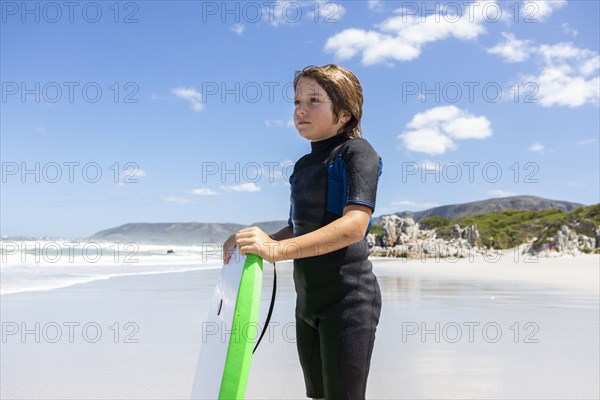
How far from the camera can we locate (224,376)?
1.49m

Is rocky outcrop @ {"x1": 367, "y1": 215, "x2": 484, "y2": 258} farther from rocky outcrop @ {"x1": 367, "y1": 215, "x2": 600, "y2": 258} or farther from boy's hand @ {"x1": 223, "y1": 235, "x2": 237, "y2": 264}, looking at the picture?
boy's hand @ {"x1": 223, "y1": 235, "x2": 237, "y2": 264}

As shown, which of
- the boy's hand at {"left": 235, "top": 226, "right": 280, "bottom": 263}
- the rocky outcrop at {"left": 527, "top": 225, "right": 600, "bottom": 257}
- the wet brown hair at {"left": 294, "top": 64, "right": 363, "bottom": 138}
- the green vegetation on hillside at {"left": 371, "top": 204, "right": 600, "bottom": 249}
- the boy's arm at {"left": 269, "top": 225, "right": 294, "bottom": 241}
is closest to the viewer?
the boy's hand at {"left": 235, "top": 226, "right": 280, "bottom": 263}

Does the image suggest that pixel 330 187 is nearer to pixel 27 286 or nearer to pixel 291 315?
pixel 291 315

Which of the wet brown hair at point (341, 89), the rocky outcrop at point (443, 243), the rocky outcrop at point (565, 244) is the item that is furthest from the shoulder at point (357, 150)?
the rocky outcrop at point (565, 244)

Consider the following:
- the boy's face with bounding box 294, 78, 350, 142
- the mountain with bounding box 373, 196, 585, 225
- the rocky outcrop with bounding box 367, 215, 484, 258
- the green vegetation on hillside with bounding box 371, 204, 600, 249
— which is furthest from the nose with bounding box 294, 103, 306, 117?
the mountain with bounding box 373, 196, 585, 225

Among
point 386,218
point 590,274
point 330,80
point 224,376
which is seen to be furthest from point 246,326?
point 386,218

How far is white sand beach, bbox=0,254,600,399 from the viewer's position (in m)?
3.67

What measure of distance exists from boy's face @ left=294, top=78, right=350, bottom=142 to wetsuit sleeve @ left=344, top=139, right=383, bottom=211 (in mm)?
154

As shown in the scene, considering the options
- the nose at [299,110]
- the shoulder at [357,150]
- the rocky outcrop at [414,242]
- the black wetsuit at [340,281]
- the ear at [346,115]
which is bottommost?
the rocky outcrop at [414,242]

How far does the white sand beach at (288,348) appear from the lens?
3.67 meters

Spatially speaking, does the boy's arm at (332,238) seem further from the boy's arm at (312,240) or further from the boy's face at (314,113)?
the boy's face at (314,113)

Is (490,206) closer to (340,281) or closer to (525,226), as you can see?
(525,226)

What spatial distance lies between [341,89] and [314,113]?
13 cm

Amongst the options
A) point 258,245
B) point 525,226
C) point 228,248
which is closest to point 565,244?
point 525,226
